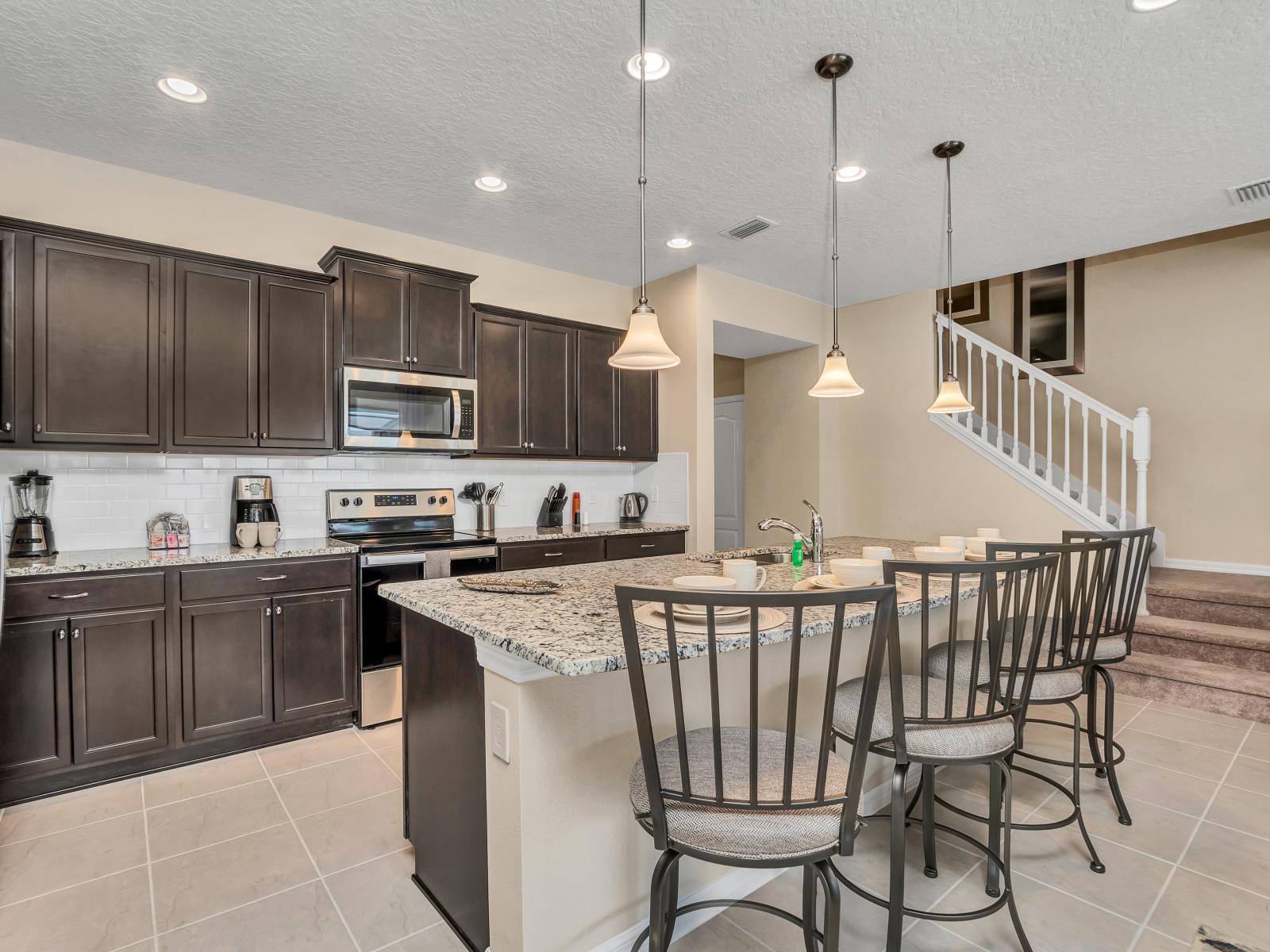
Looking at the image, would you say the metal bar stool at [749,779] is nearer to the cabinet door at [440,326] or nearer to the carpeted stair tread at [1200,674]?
the cabinet door at [440,326]

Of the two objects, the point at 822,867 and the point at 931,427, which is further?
the point at 931,427

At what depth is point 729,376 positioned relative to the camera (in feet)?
21.9

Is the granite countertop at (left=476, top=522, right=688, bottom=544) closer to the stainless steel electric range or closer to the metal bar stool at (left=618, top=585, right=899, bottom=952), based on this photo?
the stainless steel electric range

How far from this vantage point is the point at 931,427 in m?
5.06

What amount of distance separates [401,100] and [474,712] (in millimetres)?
2378

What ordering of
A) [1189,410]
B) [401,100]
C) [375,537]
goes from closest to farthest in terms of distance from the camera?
1. [401,100]
2. [375,537]
3. [1189,410]

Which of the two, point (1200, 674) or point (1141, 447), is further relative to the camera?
point (1141, 447)

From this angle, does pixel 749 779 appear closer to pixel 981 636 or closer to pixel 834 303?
pixel 981 636

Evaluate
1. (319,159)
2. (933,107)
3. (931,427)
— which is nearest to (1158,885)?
(933,107)

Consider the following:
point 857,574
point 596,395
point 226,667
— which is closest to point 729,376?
point 596,395

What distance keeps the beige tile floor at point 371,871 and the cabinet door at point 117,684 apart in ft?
0.63

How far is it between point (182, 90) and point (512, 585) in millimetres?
2355

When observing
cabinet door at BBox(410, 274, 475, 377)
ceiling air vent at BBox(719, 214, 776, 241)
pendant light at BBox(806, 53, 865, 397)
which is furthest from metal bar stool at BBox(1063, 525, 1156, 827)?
cabinet door at BBox(410, 274, 475, 377)

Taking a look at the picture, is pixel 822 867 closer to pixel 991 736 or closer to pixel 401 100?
pixel 991 736
